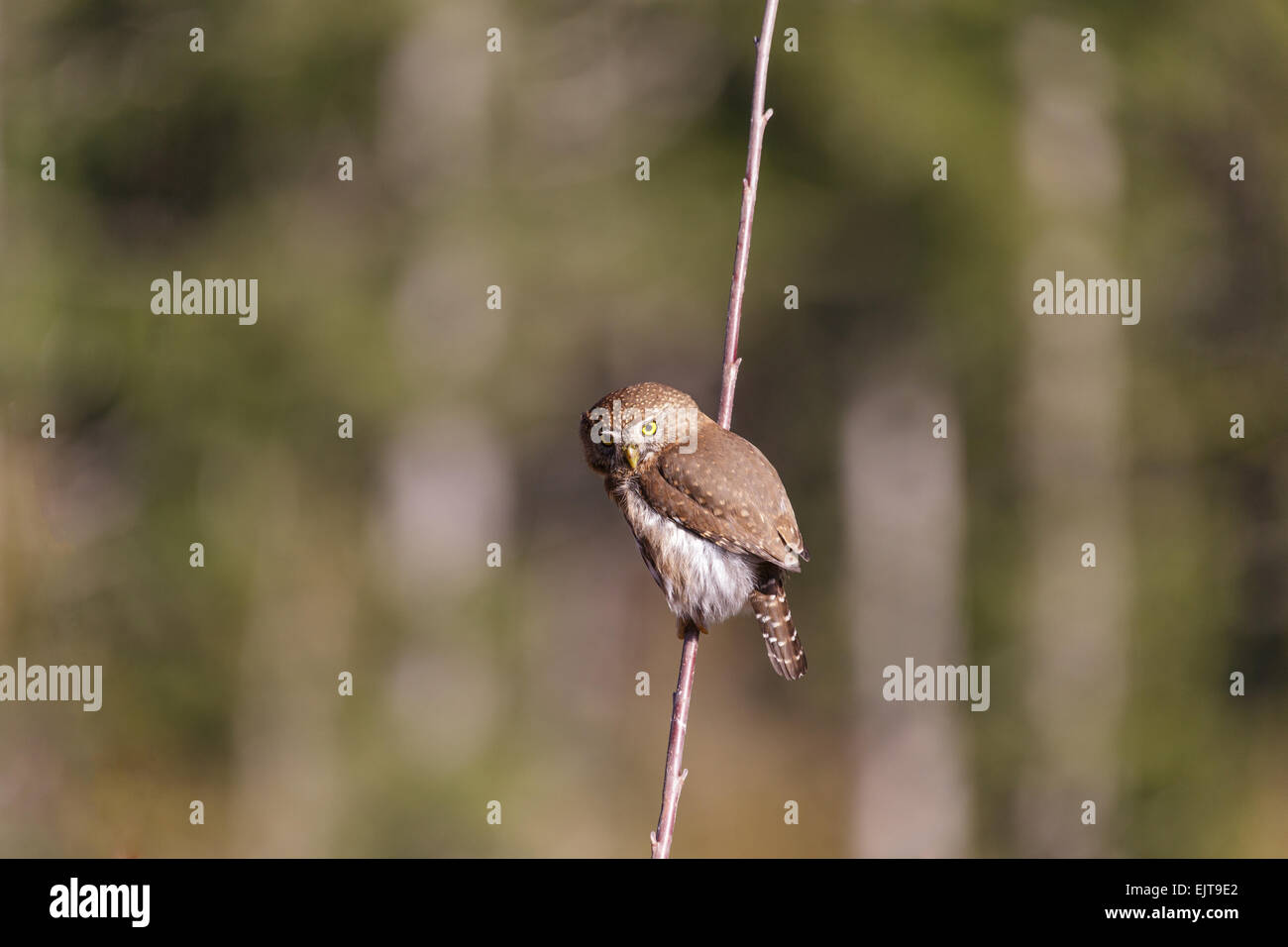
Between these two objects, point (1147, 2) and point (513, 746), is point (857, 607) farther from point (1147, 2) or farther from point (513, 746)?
point (1147, 2)

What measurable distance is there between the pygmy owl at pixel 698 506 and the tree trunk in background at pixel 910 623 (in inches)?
293

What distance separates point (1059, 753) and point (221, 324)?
7622 millimetres

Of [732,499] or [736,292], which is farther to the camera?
[732,499]

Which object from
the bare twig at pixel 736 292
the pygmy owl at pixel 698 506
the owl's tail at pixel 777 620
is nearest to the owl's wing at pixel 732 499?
the pygmy owl at pixel 698 506

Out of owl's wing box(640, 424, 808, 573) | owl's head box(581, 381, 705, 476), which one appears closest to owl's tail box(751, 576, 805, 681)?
owl's wing box(640, 424, 808, 573)

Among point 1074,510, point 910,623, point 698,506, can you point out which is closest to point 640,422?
point 698,506

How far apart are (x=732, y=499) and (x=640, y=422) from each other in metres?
0.33

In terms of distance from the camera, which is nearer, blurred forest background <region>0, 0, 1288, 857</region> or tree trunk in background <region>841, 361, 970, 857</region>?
blurred forest background <region>0, 0, 1288, 857</region>

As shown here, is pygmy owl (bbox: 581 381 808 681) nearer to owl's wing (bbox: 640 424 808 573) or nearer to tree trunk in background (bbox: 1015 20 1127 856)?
owl's wing (bbox: 640 424 808 573)

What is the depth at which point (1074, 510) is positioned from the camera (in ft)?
34.3

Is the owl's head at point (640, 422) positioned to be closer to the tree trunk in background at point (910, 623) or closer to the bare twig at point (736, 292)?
the bare twig at point (736, 292)

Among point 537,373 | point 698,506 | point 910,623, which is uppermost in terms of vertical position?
point 537,373

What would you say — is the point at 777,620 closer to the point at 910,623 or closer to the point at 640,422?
the point at 640,422

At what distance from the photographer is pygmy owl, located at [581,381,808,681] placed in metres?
3.40
